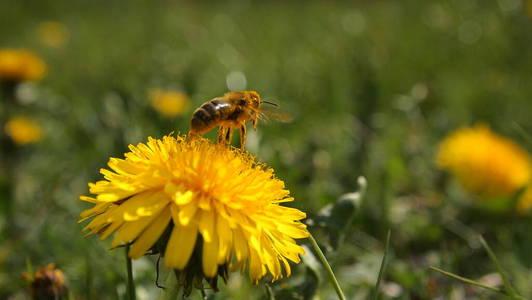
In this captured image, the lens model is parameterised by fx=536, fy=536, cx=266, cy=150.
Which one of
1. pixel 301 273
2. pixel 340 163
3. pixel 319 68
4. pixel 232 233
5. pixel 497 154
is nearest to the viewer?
pixel 232 233

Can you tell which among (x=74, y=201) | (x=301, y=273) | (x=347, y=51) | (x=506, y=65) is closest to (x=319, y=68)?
(x=347, y=51)

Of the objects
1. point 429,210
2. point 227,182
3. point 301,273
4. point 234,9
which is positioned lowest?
point 429,210

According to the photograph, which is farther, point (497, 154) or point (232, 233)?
point (497, 154)

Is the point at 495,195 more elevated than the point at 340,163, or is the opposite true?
the point at 340,163

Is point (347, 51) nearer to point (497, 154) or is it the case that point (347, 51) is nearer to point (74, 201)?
point (497, 154)

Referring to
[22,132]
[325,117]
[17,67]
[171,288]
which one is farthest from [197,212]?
[17,67]

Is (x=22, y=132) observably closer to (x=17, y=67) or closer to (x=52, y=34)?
(x=17, y=67)

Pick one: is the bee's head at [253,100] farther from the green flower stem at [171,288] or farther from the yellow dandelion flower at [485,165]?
the yellow dandelion flower at [485,165]
